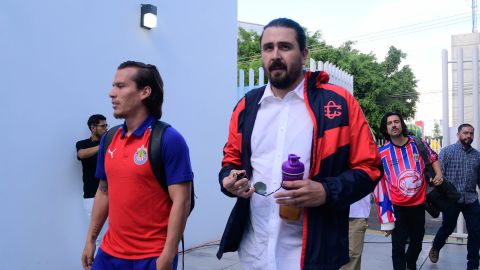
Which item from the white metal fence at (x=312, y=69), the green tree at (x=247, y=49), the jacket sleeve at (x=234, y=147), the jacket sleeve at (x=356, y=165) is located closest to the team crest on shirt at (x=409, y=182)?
the white metal fence at (x=312, y=69)

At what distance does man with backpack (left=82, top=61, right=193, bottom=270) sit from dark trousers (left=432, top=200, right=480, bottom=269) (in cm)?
468

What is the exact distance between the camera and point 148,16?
6086mm

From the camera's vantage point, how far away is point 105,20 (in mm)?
5598

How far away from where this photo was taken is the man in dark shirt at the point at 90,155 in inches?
200

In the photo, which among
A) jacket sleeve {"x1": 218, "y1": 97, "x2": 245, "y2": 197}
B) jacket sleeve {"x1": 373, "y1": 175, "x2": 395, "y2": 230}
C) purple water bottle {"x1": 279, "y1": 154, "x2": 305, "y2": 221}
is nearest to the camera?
purple water bottle {"x1": 279, "y1": 154, "x2": 305, "y2": 221}

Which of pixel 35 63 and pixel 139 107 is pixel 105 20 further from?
pixel 139 107

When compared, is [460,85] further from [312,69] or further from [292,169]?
[292,169]

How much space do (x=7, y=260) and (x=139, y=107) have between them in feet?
8.84

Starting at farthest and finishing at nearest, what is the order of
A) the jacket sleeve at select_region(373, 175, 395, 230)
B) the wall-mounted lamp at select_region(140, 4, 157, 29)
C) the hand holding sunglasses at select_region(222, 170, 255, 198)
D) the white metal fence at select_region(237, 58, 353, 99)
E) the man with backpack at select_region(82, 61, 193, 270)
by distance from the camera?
the white metal fence at select_region(237, 58, 353, 99)
the wall-mounted lamp at select_region(140, 4, 157, 29)
the jacket sleeve at select_region(373, 175, 395, 230)
the man with backpack at select_region(82, 61, 193, 270)
the hand holding sunglasses at select_region(222, 170, 255, 198)

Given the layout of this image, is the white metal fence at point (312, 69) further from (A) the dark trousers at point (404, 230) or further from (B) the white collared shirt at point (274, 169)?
(B) the white collared shirt at point (274, 169)

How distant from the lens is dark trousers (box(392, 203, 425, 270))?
5215 millimetres

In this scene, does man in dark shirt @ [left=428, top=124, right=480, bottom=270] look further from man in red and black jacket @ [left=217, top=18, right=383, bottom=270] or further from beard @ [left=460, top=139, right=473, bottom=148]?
man in red and black jacket @ [left=217, top=18, right=383, bottom=270]

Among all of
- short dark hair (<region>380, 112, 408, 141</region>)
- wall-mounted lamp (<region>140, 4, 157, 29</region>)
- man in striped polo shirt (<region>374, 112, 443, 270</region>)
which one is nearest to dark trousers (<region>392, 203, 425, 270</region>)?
Result: man in striped polo shirt (<region>374, 112, 443, 270</region>)

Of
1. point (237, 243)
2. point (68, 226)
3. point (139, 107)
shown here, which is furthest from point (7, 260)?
point (237, 243)
